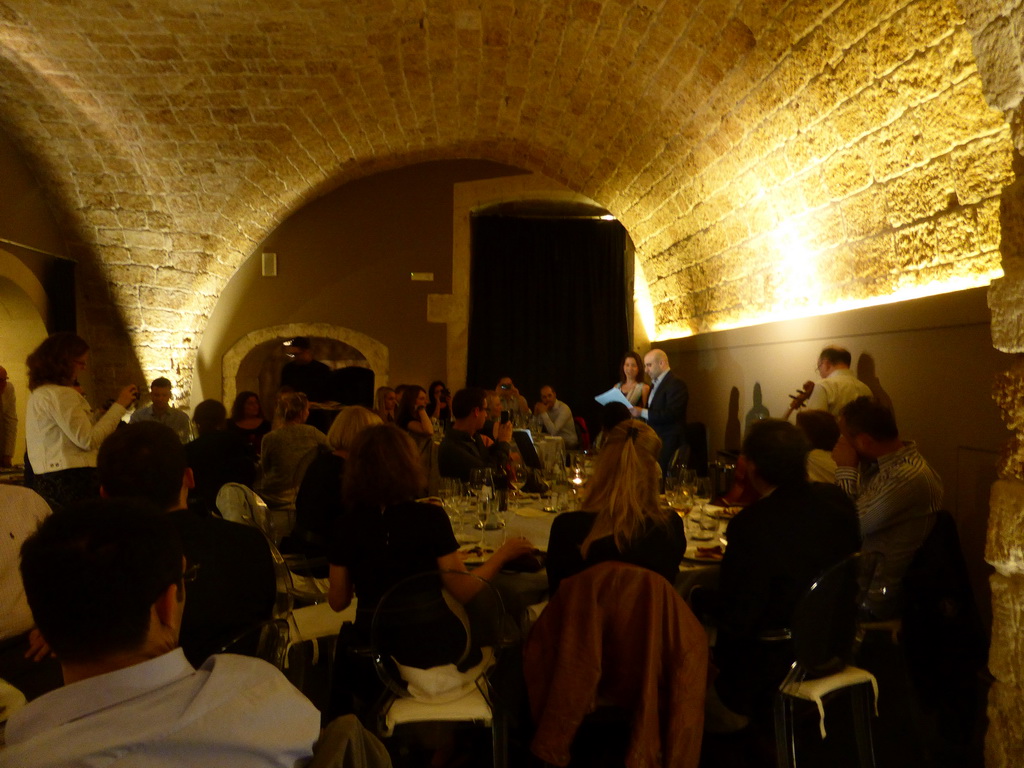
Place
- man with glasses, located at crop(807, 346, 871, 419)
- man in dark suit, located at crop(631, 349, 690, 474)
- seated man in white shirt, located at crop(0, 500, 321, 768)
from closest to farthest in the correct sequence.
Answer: seated man in white shirt, located at crop(0, 500, 321, 768)
man with glasses, located at crop(807, 346, 871, 419)
man in dark suit, located at crop(631, 349, 690, 474)

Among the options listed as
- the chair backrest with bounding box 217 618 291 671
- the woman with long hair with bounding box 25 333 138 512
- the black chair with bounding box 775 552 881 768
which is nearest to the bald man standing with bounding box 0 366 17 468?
the woman with long hair with bounding box 25 333 138 512

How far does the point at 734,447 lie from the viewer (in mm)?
7293

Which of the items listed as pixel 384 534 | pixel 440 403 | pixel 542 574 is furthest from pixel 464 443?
pixel 440 403

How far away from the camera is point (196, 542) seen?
7.14ft

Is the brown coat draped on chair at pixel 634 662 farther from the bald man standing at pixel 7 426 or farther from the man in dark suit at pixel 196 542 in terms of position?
the bald man standing at pixel 7 426

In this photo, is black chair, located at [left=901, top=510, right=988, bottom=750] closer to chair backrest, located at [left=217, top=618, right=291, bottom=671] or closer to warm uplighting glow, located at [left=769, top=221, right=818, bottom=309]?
chair backrest, located at [left=217, top=618, right=291, bottom=671]

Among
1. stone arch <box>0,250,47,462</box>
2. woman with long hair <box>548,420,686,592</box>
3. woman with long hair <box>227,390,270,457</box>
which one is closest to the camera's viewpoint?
woman with long hair <box>548,420,686,592</box>

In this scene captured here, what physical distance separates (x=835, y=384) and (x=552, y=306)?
6.81 metres

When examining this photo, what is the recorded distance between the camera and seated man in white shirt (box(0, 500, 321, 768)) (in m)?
0.99

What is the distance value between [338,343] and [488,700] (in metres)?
9.67

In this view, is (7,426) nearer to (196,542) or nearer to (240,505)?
(240,505)

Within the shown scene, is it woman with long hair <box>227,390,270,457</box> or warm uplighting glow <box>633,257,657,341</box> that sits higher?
warm uplighting glow <box>633,257,657,341</box>

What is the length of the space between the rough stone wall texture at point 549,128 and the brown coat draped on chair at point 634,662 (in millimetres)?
2678

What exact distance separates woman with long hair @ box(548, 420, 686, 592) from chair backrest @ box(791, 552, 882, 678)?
1.43ft
